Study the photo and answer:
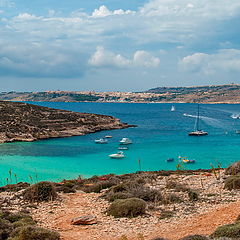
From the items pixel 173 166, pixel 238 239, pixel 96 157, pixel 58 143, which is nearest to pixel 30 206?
pixel 238 239

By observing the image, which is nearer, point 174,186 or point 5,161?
point 174,186

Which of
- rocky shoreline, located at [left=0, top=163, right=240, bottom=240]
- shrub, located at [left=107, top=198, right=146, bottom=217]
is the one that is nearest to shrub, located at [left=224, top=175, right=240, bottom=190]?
rocky shoreline, located at [left=0, top=163, right=240, bottom=240]

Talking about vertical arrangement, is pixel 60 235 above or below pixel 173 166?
above

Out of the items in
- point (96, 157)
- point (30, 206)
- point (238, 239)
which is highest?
point (238, 239)

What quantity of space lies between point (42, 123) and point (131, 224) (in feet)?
211

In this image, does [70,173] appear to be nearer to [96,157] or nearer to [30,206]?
[96,157]

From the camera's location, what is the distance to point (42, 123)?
72.8m

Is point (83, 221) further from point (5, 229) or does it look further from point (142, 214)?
point (5, 229)

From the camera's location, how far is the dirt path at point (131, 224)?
10.0 m

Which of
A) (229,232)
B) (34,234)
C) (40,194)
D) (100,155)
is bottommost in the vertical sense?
(100,155)

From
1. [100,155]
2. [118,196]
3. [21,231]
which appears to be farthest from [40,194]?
[100,155]

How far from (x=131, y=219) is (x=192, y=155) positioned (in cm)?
3687

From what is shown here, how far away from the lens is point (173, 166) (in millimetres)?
39344

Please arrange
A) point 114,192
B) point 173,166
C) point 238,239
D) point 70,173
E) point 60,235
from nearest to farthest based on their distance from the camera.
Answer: point 238,239 < point 60,235 < point 114,192 < point 70,173 < point 173,166
